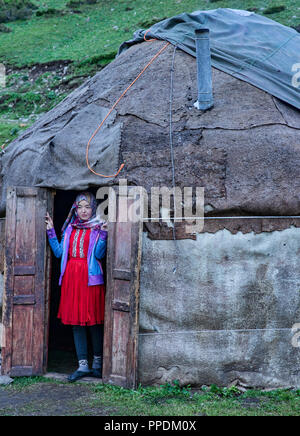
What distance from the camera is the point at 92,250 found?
5941 millimetres

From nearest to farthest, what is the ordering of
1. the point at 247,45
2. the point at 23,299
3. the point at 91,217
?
the point at 23,299 → the point at 91,217 → the point at 247,45

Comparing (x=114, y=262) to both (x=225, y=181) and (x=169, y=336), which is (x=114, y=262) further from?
(x=225, y=181)

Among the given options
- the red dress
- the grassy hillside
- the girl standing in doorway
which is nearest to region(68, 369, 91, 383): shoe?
the girl standing in doorway

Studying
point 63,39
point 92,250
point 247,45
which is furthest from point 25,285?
point 63,39

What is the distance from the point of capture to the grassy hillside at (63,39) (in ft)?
59.1

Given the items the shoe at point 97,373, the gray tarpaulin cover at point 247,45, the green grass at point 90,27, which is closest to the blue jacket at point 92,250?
the shoe at point 97,373

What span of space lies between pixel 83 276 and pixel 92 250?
0.94ft

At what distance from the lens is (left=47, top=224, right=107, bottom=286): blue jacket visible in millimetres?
5887

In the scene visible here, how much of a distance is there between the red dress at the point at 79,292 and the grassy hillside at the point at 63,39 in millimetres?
8389

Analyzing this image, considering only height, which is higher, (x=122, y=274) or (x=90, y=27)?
(x=90, y=27)

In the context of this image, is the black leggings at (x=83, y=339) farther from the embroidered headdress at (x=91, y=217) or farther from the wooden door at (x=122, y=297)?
the embroidered headdress at (x=91, y=217)

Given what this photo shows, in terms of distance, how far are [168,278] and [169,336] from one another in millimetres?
545

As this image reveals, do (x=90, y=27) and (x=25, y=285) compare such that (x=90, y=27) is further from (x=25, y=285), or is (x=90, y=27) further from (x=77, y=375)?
(x=77, y=375)
